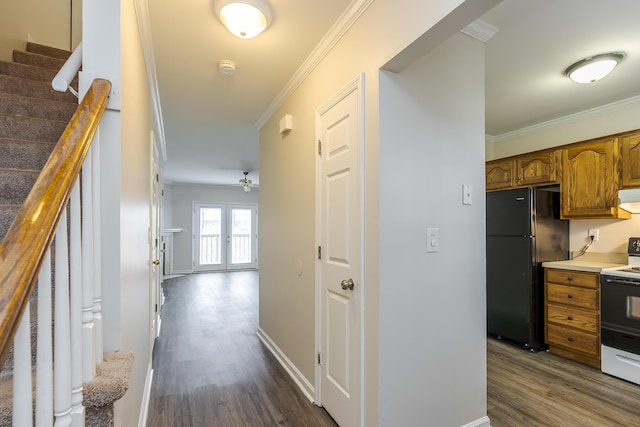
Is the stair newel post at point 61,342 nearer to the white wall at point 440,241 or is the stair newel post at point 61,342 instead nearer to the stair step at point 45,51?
the white wall at point 440,241

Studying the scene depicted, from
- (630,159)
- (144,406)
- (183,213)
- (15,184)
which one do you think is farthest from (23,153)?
(183,213)

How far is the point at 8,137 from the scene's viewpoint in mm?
1685

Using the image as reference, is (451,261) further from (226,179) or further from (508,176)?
(226,179)

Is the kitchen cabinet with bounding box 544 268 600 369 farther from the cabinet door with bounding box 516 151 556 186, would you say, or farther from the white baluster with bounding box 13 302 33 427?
the white baluster with bounding box 13 302 33 427

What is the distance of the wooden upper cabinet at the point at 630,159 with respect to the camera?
2.68 metres

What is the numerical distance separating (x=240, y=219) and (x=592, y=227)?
7.89 metres

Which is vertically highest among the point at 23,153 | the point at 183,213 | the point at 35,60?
the point at 35,60

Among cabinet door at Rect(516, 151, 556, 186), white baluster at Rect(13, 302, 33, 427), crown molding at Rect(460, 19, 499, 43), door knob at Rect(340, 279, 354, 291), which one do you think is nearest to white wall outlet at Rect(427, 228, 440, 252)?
door knob at Rect(340, 279, 354, 291)

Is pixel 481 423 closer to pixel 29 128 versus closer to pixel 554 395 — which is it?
pixel 554 395

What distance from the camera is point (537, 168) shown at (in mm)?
3418

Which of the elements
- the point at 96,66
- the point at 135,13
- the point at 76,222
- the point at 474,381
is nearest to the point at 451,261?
the point at 474,381

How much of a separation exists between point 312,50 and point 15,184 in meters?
1.84

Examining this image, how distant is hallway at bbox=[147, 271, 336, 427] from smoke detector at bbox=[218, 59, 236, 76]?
2.44 metres

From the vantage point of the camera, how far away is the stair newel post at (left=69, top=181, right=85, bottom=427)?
78cm
